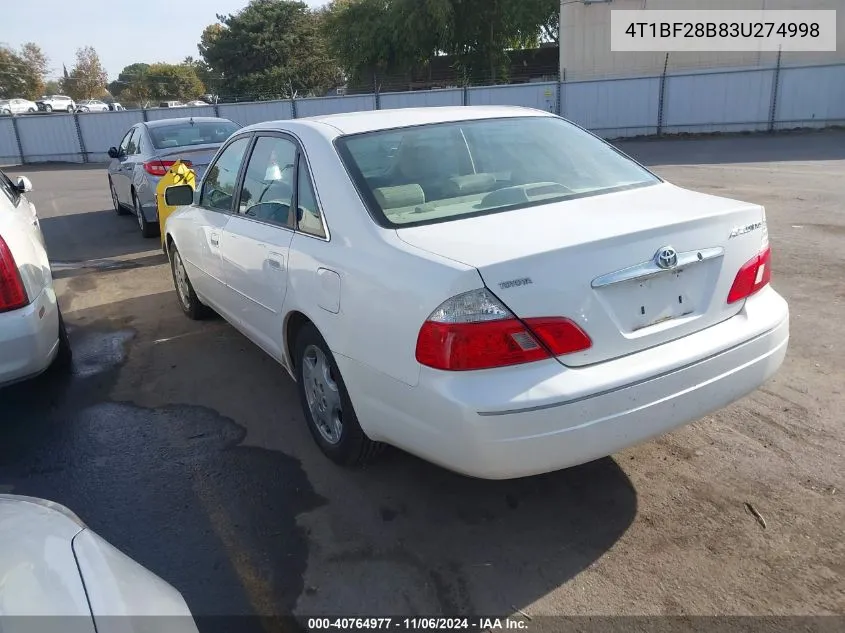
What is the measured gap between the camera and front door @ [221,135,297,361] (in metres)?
3.65

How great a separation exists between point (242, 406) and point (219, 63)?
60.1m

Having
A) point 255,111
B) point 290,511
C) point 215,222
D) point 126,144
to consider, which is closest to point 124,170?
point 126,144

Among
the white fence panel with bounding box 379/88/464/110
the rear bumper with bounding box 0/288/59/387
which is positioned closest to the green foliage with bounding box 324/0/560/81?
the white fence panel with bounding box 379/88/464/110

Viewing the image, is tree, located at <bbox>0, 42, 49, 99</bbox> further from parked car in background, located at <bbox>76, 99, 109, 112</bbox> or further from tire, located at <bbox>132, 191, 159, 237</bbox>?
tire, located at <bbox>132, 191, 159, 237</bbox>

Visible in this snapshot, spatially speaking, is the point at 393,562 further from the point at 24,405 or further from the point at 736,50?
the point at 736,50

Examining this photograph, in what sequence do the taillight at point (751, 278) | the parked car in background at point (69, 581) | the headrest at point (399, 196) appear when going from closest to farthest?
the parked car in background at point (69, 581) < the taillight at point (751, 278) < the headrest at point (399, 196)

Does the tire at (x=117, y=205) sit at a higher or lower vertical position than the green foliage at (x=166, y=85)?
lower

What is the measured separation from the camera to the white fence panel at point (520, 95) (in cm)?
2267

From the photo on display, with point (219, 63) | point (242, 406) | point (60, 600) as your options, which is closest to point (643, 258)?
point (60, 600)

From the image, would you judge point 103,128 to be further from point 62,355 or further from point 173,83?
point 173,83

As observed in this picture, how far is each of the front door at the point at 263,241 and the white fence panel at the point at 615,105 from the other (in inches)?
771

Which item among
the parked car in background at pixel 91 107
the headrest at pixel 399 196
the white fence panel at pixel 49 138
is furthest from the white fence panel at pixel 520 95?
the parked car in background at pixel 91 107

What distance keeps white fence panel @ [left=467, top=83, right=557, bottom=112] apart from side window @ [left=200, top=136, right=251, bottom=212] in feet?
61.4

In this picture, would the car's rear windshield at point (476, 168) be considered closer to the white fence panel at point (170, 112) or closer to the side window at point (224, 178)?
the side window at point (224, 178)
